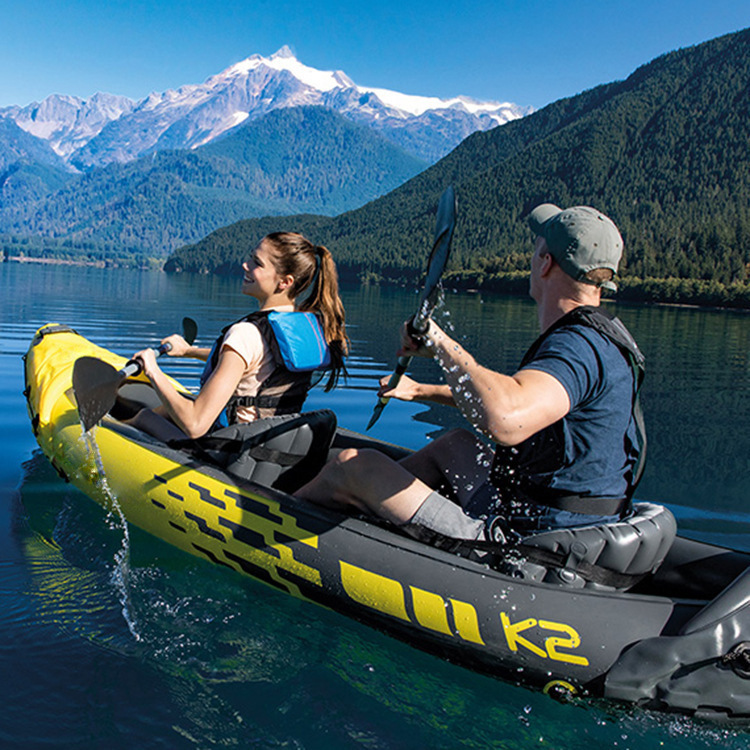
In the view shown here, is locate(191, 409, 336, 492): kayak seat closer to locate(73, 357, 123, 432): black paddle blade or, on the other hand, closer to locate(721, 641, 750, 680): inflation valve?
locate(73, 357, 123, 432): black paddle blade

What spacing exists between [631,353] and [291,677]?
2303 mm

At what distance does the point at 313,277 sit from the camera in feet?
14.6

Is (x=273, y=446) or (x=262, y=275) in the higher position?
(x=262, y=275)

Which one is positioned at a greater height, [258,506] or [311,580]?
[258,506]

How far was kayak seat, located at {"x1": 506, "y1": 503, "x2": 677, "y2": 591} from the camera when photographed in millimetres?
3203

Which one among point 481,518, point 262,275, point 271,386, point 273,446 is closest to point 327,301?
point 262,275

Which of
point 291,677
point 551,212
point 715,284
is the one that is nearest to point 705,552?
point 551,212

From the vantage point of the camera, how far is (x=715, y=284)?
6481cm

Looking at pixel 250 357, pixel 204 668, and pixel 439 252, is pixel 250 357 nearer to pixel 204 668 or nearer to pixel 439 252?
pixel 439 252

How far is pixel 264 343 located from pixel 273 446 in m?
0.68

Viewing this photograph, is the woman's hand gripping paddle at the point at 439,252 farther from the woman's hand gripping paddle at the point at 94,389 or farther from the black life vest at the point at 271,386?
the woman's hand gripping paddle at the point at 94,389

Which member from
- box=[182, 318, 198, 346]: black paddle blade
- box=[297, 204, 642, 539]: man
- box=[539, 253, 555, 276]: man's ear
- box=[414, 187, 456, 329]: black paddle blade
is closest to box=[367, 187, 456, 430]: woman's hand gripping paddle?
box=[414, 187, 456, 329]: black paddle blade

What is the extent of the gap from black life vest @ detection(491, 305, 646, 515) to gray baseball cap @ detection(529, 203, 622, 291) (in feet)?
0.59

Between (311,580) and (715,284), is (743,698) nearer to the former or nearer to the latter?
(311,580)
